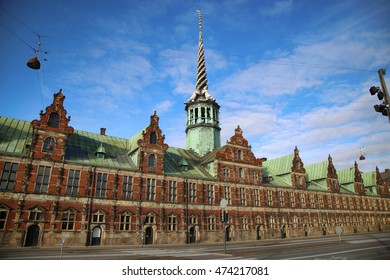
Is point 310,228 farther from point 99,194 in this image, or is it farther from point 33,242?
point 33,242

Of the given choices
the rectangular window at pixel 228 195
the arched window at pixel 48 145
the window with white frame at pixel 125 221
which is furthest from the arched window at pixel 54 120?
the rectangular window at pixel 228 195

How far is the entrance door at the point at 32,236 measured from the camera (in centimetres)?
2608

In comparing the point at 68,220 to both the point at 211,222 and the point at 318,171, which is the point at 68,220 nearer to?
the point at 211,222

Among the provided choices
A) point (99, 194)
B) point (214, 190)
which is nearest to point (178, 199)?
point (214, 190)

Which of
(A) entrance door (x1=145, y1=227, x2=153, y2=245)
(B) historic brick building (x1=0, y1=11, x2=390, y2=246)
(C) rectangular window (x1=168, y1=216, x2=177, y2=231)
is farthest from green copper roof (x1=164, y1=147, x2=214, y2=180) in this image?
(A) entrance door (x1=145, y1=227, x2=153, y2=245)

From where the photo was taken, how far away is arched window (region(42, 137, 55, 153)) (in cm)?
2917

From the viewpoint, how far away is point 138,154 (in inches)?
1403

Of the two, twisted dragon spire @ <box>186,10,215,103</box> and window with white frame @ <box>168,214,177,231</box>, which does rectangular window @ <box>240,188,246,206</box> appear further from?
twisted dragon spire @ <box>186,10,215,103</box>

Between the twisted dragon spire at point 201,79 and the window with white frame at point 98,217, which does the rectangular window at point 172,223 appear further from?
the twisted dragon spire at point 201,79

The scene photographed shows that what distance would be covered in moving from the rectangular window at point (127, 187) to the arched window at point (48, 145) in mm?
9354

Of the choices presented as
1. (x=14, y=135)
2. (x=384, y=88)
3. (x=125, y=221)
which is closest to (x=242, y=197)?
(x=125, y=221)

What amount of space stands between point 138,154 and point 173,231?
11.7 metres

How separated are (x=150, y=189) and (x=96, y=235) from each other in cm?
870

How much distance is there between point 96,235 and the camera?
29891mm
